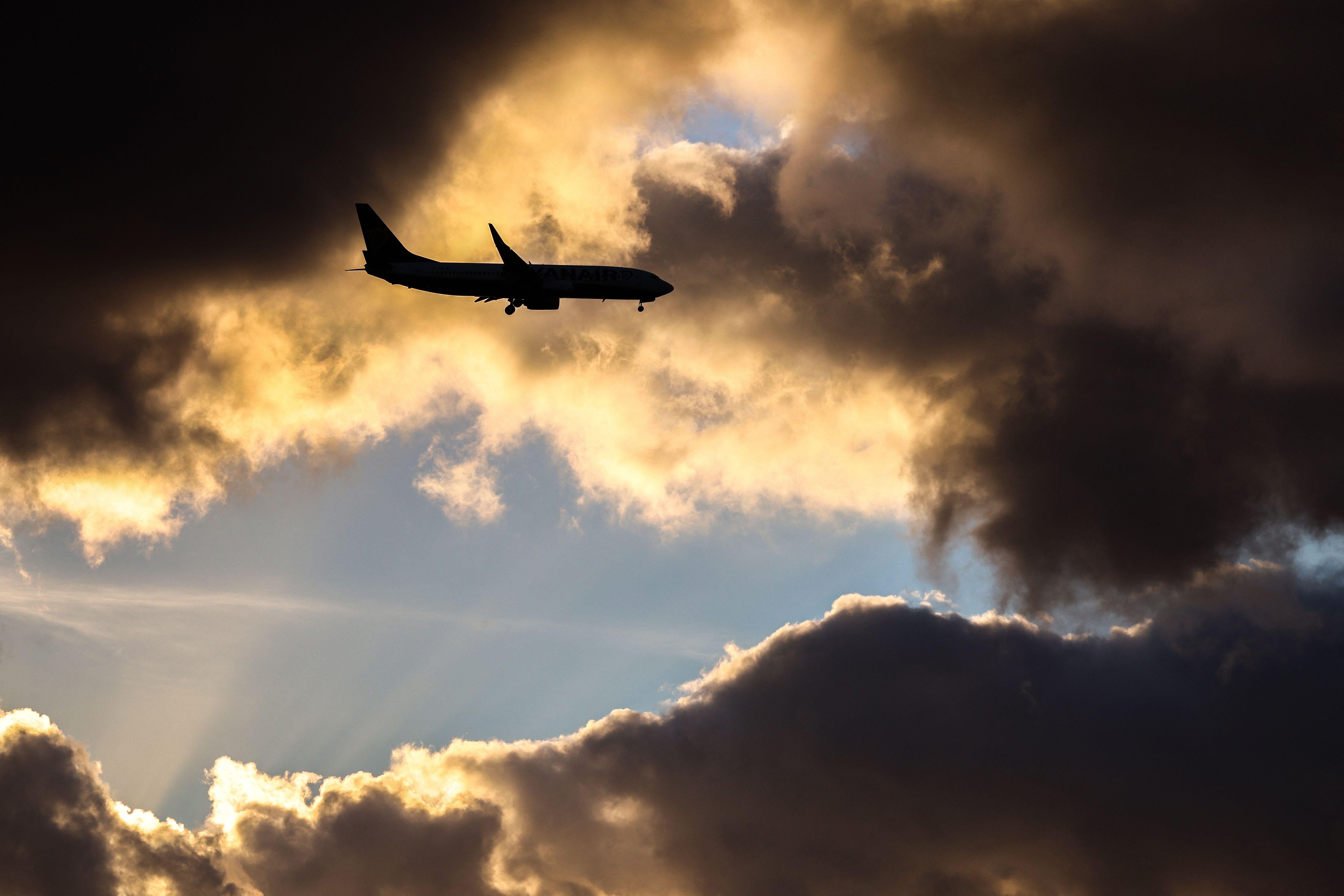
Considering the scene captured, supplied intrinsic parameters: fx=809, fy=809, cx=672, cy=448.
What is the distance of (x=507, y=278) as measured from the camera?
156 metres

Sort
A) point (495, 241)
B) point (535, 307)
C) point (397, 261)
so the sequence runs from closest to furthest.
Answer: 1. point (495, 241)
2. point (535, 307)
3. point (397, 261)

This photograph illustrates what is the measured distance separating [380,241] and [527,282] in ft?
123

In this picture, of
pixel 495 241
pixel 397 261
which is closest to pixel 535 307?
pixel 495 241

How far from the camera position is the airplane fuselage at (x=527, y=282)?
514 feet

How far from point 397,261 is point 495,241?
34449 mm

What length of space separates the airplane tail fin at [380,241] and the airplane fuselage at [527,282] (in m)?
2.66

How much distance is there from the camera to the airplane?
512 feet

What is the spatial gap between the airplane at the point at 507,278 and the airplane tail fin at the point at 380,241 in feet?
0.35

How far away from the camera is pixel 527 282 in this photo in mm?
156000

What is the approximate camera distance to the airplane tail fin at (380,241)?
167 m

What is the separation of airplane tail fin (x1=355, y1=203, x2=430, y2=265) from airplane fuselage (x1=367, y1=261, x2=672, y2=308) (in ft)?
8.71

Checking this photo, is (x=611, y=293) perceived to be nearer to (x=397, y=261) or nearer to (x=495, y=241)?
(x=495, y=241)

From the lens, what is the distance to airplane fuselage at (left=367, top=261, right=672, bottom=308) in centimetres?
15662

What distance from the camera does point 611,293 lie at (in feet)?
542
